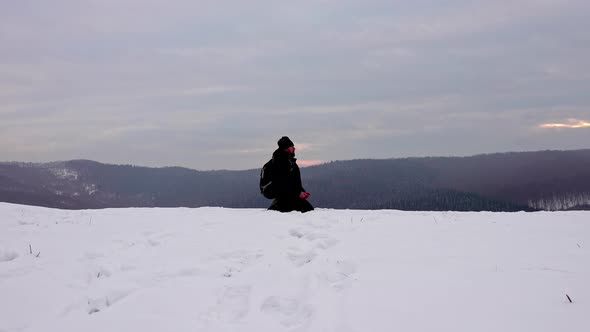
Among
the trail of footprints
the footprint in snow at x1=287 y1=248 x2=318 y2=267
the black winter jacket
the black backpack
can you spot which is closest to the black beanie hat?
the black winter jacket

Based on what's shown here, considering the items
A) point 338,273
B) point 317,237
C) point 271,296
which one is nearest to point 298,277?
point 338,273

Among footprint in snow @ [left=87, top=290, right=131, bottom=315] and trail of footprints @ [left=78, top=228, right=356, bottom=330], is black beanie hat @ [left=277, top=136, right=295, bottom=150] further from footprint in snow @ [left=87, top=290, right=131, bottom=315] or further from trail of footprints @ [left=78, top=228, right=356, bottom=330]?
footprint in snow @ [left=87, top=290, right=131, bottom=315]

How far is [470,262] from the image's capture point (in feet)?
21.2

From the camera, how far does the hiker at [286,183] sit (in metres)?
13.4

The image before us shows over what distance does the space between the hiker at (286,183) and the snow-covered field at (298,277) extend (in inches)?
140

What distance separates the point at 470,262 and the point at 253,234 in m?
4.34

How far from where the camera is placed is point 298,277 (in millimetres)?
6555

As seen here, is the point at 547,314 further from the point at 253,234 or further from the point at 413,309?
the point at 253,234

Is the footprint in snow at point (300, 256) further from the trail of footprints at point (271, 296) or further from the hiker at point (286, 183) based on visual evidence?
the hiker at point (286, 183)

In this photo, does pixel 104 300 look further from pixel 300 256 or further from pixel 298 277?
pixel 300 256

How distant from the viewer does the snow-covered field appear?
A: 505cm

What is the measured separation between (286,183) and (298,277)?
23.7 ft

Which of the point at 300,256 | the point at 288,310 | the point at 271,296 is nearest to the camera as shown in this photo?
the point at 288,310

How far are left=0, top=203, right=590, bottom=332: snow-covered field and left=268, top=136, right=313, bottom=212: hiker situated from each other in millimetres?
3569
